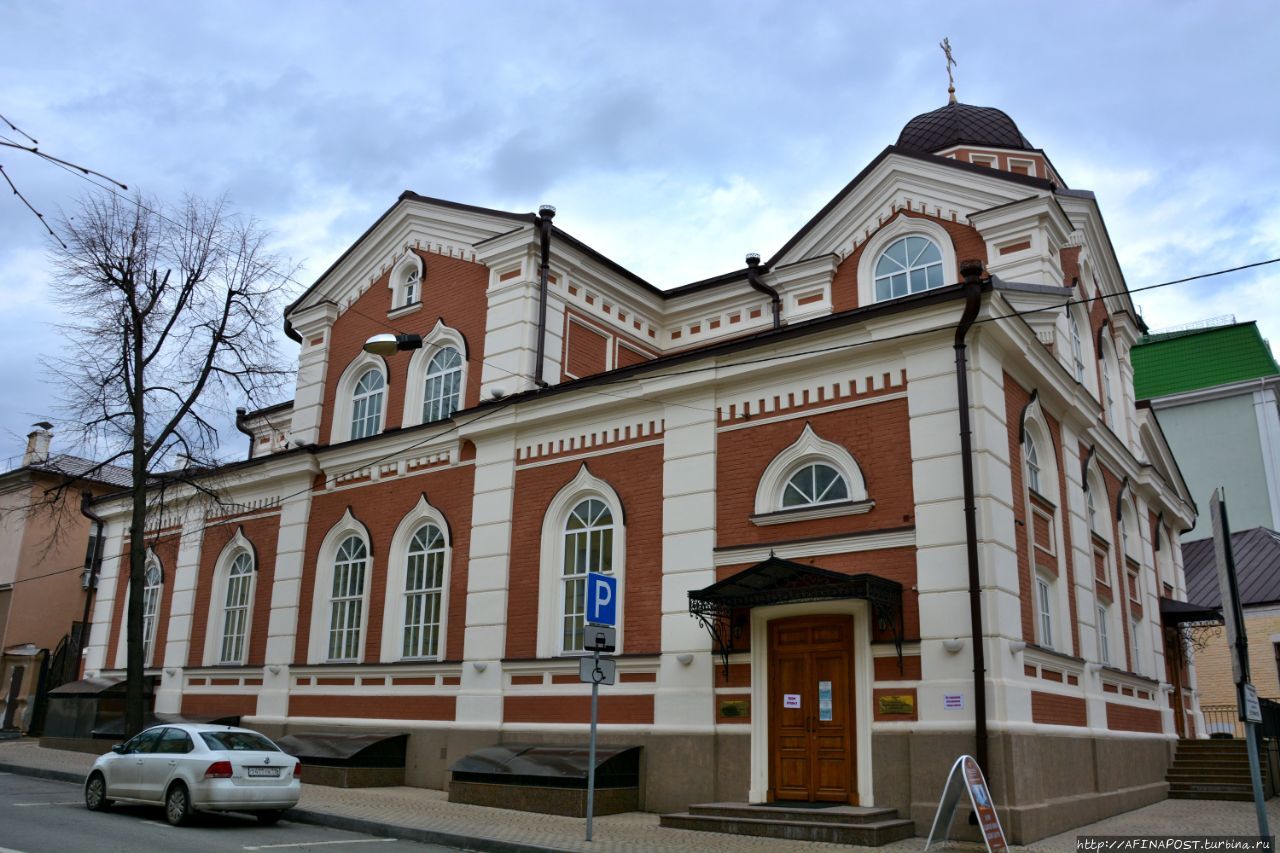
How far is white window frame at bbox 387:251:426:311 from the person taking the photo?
22.1 meters

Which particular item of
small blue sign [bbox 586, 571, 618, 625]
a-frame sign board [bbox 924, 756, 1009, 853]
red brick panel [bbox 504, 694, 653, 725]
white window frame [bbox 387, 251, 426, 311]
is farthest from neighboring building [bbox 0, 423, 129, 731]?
a-frame sign board [bbox 924, 756, 1009, 853]

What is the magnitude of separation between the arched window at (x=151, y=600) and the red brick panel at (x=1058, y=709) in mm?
20119

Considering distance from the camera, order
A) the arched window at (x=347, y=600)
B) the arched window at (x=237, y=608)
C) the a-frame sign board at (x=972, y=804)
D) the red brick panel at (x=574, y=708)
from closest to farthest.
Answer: the a-frame sign board at (x=972, y=804)
the red brick panel at (x=574, y=708)
the arched window at (x=347, y=600)
the arched window at (x=237, y=608)

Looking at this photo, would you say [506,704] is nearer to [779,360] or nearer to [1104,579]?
[779,360]

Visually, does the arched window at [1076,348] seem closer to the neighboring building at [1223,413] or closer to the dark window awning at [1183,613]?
the dark window awning at [1183,613]

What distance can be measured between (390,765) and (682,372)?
8306 mm

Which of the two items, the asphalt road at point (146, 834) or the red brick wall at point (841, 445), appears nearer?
the asphalt road at point (146, 834)

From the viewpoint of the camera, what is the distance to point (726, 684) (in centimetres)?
1458

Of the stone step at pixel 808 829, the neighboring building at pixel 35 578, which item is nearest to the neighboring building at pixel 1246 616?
the stone step at pixel 808 829

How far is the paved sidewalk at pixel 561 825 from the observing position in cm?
1151

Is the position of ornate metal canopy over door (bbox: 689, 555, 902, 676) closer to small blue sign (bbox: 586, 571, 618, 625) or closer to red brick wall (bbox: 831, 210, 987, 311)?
small blue sign (bbox: 586, 571, 618, 625)

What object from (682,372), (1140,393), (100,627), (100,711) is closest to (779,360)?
(682,372)

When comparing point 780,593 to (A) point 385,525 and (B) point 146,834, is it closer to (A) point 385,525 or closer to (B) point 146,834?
(B) point 146,834

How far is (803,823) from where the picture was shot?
1200 cm
